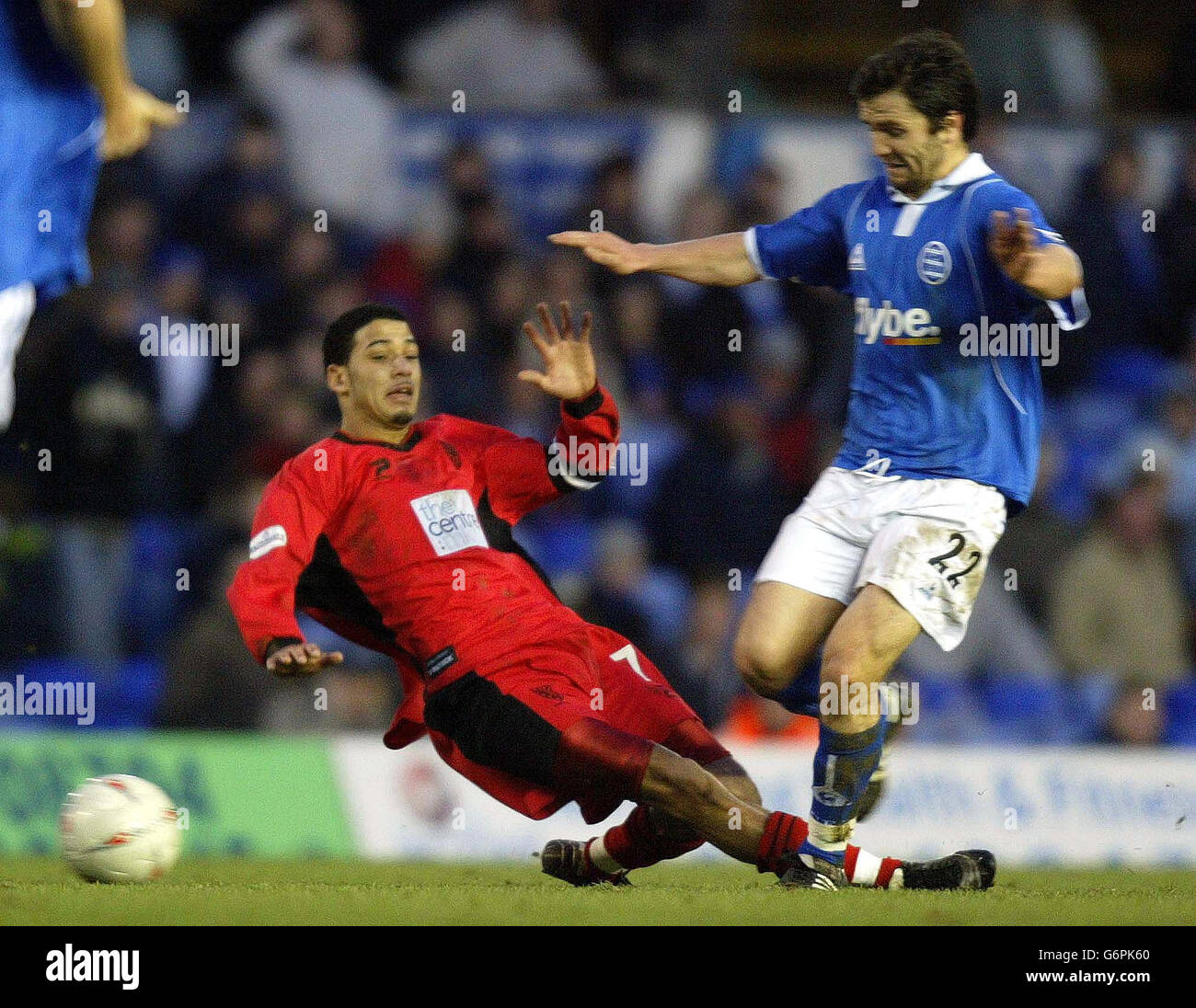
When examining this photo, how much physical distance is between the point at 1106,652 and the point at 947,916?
19.0ft

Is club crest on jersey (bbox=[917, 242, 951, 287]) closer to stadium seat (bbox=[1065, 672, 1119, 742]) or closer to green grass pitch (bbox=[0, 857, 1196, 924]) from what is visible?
green grass pitch (bbox=[0, 857, 1196, 924])

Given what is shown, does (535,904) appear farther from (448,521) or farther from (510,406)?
(510,406)

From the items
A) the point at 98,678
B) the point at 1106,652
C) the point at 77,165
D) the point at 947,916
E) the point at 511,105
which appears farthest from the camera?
the point at 511,105

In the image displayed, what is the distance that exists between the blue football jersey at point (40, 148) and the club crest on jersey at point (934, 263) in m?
2.51

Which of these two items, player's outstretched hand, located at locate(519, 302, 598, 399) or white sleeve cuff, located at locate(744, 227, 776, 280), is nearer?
player's outstretched hand, located at locate(519, 302, 598, 399)

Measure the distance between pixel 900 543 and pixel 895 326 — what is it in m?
0.69

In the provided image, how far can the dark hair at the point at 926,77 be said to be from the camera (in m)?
5.68

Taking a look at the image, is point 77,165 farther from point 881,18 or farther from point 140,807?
point 881,18

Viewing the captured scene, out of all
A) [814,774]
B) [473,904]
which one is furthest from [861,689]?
[473,904]

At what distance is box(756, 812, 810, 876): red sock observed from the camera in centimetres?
562

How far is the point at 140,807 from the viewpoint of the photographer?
20.0 feet

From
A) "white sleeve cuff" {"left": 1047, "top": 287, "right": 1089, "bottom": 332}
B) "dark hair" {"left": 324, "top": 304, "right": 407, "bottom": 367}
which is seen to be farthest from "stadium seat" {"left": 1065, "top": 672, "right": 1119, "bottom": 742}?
"dark hair" {"left": 324, "top": 304, "right": 407, "bottom": 367}

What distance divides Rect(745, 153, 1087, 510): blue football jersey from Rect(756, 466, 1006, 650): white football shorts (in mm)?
72

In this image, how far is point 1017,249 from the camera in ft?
17.3
